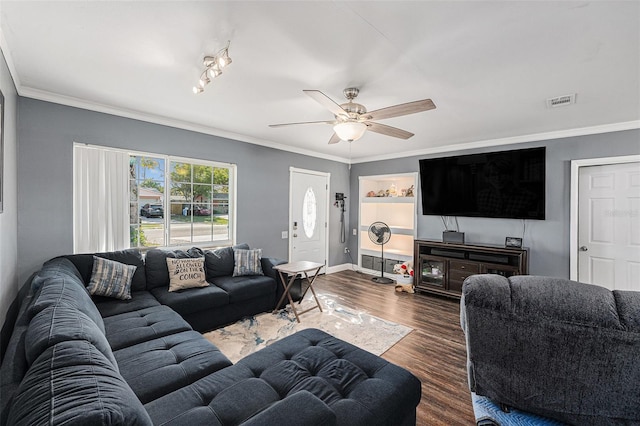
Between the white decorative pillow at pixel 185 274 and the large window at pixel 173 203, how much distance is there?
2.19ft

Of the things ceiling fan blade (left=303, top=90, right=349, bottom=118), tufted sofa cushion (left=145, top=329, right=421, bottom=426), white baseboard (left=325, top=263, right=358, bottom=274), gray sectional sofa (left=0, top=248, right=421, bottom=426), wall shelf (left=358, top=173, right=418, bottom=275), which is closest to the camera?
gray sectional sofa (left=0, top=248, right=421, bottom=426)

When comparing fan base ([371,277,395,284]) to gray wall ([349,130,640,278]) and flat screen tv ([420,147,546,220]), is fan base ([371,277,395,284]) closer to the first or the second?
flat screen tv ([420,147,546,220])

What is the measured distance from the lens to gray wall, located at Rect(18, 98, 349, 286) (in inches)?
108

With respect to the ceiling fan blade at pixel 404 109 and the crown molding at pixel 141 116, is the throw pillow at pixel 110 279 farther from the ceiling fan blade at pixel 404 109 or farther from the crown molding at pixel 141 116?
the ceiling fan blade at pixel 404 109

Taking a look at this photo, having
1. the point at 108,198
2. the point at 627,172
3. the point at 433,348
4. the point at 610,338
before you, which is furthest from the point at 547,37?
the point at 108,198

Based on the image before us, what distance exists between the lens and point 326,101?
2.27 m

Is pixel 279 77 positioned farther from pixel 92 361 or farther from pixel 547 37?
pixel 92 361

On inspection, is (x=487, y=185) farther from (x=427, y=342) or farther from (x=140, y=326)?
→ (x=140, y=326)

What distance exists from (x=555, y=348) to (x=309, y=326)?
257 cm

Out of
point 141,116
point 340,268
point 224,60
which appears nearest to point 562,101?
point 224,60

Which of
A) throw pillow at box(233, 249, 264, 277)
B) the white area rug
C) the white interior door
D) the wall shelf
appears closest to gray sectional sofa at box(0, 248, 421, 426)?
the white area rug

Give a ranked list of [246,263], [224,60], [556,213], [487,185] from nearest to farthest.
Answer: [224,60], [246,263], [556,213], [487,185]

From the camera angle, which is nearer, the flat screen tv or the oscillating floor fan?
the flat screen tv

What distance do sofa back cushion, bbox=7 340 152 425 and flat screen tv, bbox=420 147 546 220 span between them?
4720 mm
